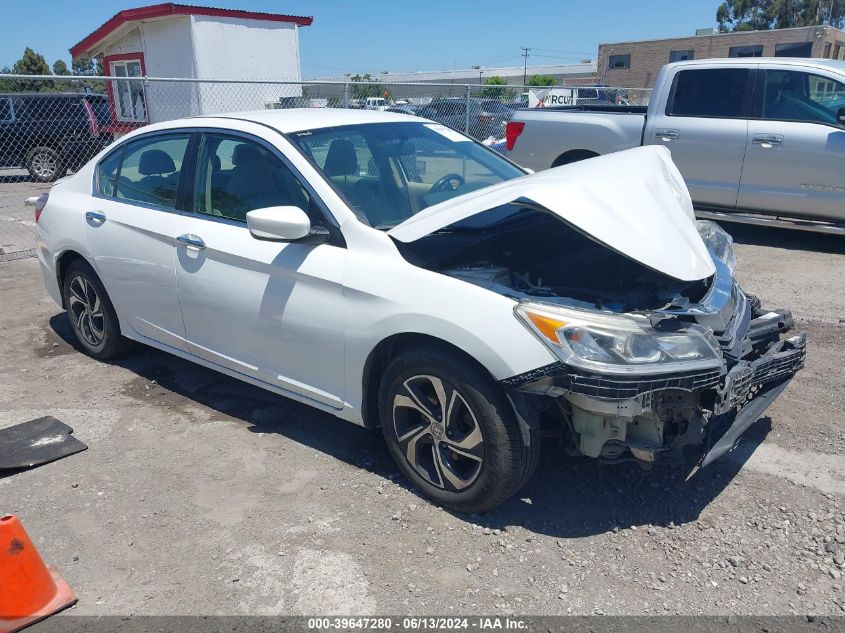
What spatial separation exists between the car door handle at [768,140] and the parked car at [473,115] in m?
7.38

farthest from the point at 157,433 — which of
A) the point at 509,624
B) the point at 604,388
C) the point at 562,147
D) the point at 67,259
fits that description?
the point at 562,147

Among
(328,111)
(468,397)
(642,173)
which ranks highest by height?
(328,111)

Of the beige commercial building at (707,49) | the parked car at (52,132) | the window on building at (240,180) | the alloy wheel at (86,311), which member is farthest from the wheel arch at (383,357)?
the beige commercial building at (707,49)

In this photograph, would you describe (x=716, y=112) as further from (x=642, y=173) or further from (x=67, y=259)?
(x=67, y=259)

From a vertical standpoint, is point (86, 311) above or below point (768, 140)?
below

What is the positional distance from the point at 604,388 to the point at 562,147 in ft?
22.8

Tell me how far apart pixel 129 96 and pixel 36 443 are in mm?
14179

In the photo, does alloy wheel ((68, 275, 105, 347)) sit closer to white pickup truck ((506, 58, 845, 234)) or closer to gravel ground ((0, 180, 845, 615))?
gravel ground ((0, 180, 845, 615))

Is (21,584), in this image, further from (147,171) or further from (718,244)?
(718,244)

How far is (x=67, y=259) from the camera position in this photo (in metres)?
5.03

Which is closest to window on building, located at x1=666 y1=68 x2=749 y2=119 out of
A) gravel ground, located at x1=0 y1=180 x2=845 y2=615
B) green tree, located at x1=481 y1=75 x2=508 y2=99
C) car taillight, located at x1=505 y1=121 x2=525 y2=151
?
car taillight, located at x1=505 y1=121 x2=525 y2=151

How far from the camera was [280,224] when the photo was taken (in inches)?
130

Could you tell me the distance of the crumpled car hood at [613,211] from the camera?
9.65 ft

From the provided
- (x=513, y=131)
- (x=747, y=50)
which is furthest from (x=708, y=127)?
(x=747, y=50)
